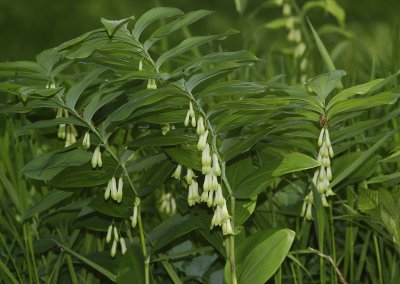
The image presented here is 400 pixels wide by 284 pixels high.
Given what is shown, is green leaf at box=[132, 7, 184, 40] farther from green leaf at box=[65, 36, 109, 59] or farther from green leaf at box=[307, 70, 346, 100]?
green leaf at box=[307, 70, 346, 100]

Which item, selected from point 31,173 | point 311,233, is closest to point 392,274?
point 311,233

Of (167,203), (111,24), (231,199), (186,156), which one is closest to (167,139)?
(186,156)

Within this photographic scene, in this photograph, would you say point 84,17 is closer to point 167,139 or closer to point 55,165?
point 55,165

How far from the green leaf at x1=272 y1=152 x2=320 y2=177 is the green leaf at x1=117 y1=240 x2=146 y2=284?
38cm

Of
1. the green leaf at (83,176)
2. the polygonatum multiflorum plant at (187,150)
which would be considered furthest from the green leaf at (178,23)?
the green leaf at (83,176)

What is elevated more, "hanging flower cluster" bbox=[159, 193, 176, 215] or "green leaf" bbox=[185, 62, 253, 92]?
"green leaf" bbox=[185, 62, 253, 92]

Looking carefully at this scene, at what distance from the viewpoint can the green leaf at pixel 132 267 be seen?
5.24 ft

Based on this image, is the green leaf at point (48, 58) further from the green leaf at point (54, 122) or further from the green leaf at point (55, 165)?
the green leaf at point (55, 165)

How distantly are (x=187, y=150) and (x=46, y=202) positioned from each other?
1.19 feet

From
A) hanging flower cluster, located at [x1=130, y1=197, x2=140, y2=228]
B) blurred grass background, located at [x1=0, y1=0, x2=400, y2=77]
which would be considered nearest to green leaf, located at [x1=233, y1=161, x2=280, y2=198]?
hanging flower cluster, located at [x1=130, y1=197, x2=140, y2=228]

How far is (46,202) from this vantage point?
5.56 ft

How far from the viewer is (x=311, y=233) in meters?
2.05

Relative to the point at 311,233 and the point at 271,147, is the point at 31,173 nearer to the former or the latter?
the point at 271,147

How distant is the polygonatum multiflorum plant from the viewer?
1365 mm
